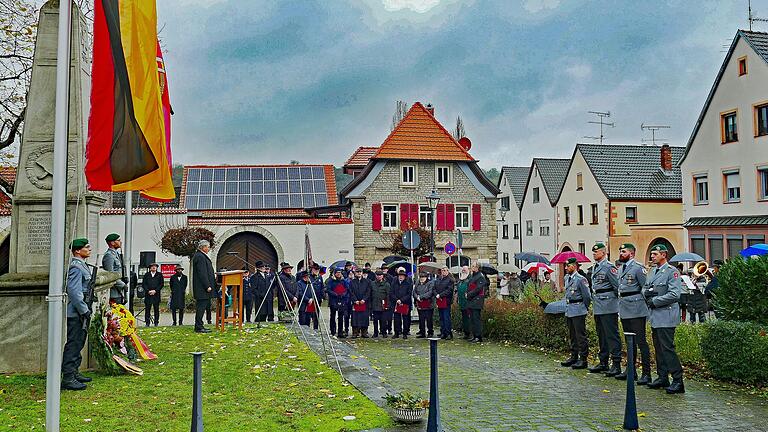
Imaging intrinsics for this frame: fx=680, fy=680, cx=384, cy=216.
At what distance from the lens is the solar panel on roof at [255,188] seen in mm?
42656

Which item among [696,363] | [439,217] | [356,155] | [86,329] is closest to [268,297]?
[86,329]

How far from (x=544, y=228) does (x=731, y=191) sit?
2376 cm

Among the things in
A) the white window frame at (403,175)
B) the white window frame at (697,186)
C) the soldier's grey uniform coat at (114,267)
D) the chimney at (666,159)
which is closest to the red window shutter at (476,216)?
the white window frame at (403,175)

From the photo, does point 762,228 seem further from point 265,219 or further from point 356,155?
point 356,155

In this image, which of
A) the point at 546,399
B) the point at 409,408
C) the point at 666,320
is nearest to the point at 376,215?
the point at 666,320

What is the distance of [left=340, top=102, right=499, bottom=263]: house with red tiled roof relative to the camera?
3966 cm

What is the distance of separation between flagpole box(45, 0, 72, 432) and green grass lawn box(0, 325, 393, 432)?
2.11ft

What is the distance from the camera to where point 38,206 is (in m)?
9.20

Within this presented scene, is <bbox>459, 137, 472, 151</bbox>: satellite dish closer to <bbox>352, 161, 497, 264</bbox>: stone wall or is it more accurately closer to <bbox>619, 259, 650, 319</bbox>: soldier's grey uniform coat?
<bbox>352, 161, 497, 264</bbox>: stone wall

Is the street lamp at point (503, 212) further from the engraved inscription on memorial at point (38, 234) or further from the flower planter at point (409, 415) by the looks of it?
the flower planter at point (409, 415)

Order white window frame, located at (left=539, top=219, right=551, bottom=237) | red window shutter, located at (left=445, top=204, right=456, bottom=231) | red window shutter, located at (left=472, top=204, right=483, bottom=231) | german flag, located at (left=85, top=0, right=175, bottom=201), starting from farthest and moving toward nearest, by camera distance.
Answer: white window frame, located at (left=539, top=219, right=551, bottom=237) < red window shutter, located at (left=472, top=204, right=483, bottom=231) < red window shutter, located at (left=445, top=204, right=456, bottom=231) < german flag, located at (left=85, top=0, right=175, bottom=201)

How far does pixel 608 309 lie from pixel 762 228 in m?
24.5

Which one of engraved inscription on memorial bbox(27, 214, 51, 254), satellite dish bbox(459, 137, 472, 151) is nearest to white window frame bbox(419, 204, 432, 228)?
satellite dish bbox(459, 137, 472, 151)

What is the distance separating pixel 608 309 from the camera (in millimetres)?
11133
